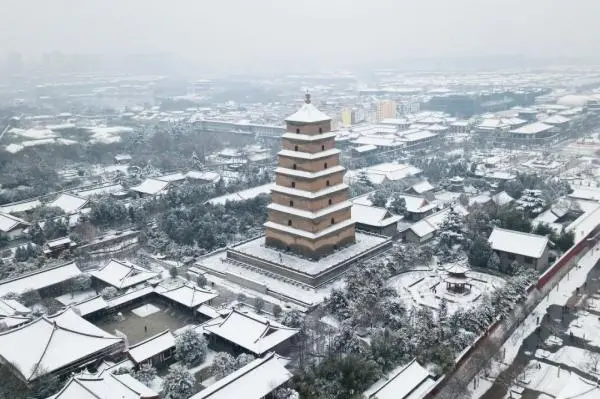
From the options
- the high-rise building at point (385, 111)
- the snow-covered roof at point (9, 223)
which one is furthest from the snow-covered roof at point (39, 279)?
the high-rise building at point (385, 111)

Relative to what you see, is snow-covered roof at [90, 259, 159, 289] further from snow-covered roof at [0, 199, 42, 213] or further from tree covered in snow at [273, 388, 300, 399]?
snow-covered roof at [0, 199, 42, 213]

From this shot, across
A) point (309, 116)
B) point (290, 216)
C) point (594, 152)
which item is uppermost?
point (309, 116)

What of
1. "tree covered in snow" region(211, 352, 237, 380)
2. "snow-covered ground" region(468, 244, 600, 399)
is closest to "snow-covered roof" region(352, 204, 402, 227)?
"snow-covered ground" region(468, 244, 600, 399)

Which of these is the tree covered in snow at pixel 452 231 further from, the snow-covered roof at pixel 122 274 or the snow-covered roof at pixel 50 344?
the snow-covered roof at pixel 50 344

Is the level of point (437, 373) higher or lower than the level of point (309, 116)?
lower

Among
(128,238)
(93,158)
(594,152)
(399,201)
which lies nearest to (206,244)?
(128,238)

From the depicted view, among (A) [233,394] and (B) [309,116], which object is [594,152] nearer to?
(B) [309,116]
